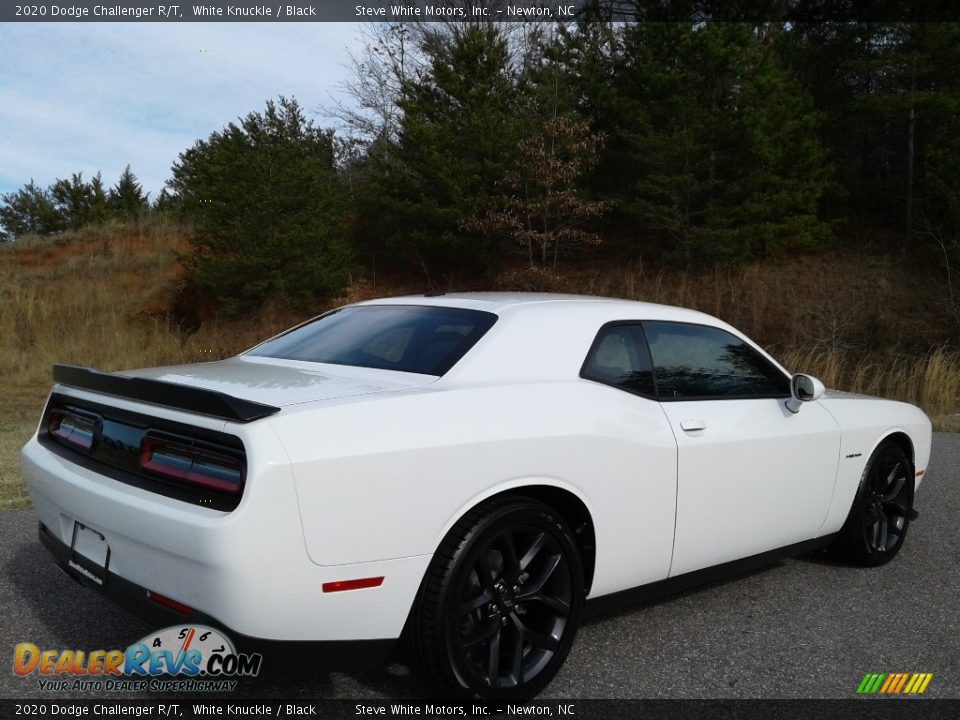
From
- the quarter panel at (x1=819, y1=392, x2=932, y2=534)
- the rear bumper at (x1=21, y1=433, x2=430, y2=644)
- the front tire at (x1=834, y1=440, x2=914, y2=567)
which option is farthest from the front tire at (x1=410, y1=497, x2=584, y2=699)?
the front tire at (x1=834, y1=440, x2=914, y2=567)

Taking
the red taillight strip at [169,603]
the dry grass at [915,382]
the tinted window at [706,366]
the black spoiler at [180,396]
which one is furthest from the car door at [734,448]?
the dry grass at [915,382]

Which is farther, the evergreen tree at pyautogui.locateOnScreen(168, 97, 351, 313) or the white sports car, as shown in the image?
the evergreen tree at pyautogui.locateOnScreen(168, 97, 351, 313)

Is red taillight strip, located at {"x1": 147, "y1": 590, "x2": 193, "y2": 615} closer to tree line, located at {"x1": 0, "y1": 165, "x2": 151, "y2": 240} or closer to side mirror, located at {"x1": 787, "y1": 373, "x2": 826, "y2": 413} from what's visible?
side mirror, located at {"x1": 787, "y1": 373, "x2": 826, "y2": 413}

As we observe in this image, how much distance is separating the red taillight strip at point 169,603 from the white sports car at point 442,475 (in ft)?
0.04

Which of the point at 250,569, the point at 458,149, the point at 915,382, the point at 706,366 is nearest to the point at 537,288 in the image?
the point at 458,149

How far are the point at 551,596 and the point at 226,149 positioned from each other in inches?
1054

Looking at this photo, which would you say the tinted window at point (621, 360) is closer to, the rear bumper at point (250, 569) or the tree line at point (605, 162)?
the rear bumper at point (250, 569)

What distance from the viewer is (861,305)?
22.9 meters

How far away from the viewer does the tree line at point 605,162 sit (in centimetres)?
2333

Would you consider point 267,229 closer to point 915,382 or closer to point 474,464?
Answer: point 915,382

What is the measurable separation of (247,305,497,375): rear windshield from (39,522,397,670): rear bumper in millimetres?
1011

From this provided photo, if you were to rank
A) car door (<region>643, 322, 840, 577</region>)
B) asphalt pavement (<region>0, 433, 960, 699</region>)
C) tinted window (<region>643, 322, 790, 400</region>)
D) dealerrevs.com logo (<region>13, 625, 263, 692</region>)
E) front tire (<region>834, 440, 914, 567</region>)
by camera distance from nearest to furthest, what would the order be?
dealerrevs.com logo (<region>13, 625, 263, 692</region>) < asphalt pavement (<region>0, 433, 960, 699</region>) < car door (<region>643, 322, 840, 577</region>) < tinted window (<region>643, 322, 790, 400</region>) < front tire (<region>834, 440, 914, 567</region>)

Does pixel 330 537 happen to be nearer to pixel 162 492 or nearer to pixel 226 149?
pixel 162 492

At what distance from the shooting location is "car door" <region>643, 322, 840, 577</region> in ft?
11.6
